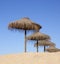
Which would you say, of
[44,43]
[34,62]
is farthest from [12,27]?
[34,62]

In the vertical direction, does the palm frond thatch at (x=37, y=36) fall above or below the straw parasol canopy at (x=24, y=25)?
below

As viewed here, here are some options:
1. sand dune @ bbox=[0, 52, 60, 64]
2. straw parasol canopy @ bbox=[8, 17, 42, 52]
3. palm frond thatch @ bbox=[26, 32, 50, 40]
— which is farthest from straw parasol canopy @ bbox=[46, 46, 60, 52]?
sand dune @ bbox=[0, 52, 60, 64]

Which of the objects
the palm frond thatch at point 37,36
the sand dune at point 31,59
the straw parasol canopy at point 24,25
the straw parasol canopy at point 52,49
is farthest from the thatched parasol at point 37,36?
the sand dune at point 31,59

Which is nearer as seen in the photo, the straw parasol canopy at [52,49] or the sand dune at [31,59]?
the sand dune at [31,59]

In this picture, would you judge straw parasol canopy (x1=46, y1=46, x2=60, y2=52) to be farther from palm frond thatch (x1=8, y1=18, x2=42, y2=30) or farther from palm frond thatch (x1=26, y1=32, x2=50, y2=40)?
palm frond thatch (x1=8, y1=18, x2=42, y2=30)

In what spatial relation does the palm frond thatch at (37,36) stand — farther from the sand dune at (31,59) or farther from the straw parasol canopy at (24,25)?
the sand dune at (31,59)

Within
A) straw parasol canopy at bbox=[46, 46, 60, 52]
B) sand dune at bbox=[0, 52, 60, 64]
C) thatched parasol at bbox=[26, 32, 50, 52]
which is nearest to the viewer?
sand dune at bbox=[0, 52, 60, 64]

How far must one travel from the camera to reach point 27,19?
712 inches

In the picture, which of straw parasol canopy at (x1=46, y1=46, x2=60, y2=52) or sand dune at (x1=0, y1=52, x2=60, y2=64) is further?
straw parasol canopy at (x1=46, y1=46, x2=60, y2=52)

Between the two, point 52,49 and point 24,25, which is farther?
point 52,49

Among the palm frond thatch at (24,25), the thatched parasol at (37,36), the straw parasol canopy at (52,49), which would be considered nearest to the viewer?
the palm frond thatch at (24,25)

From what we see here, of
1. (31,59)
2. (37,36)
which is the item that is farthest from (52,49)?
(31,59)

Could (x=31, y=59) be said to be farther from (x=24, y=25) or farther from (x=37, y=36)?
(x=37, y=36)

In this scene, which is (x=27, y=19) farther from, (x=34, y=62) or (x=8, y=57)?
(x=34, y=62)
